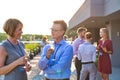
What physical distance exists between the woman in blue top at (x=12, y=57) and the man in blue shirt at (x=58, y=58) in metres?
0.28

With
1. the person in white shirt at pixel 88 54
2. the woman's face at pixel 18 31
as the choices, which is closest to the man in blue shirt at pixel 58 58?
the woman's face at pixel 18 31

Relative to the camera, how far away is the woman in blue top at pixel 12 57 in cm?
410

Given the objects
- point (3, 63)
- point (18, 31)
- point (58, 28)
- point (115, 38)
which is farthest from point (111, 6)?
point (3, 63)

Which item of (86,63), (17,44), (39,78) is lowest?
(39,78)

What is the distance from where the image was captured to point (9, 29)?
417 centimetres

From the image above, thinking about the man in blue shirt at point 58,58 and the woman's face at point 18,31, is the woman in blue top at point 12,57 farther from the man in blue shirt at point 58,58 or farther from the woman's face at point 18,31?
the man in blue shirt at point 58,58

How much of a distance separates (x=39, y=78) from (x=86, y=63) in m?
4.40

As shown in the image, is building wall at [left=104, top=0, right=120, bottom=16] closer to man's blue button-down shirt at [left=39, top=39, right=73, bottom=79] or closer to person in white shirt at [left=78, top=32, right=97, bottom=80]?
person in white shirt at [left=78, top=32, right=97, bottom=80]

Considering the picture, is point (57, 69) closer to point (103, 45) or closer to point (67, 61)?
point (67, 61)

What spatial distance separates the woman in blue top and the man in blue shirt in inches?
11.2

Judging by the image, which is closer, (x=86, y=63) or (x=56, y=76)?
(x=56, y=76)

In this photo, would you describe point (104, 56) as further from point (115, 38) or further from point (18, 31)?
point (115, 38)

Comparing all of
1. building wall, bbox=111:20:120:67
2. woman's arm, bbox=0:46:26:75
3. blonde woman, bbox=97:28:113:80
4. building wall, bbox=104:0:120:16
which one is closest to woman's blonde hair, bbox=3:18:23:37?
woman's arm, bbox=0:46:26:75

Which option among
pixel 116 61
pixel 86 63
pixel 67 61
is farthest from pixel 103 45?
pixel 116 61
